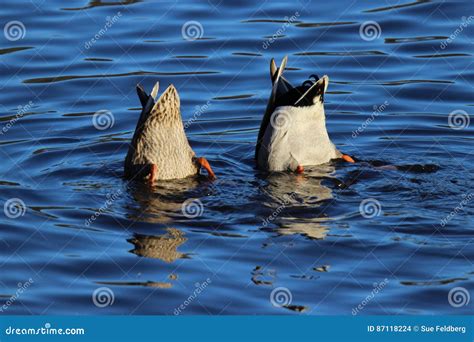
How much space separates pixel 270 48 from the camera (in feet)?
46.3

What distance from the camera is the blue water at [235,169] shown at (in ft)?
26.3

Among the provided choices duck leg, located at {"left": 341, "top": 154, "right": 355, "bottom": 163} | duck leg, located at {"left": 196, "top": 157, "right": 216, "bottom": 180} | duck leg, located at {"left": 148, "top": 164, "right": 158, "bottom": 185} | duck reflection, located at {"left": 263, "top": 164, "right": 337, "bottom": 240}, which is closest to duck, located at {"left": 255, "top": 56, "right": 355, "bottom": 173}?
duck leg, located at {"left": 341, "top": 154, "right": 355, "bottom": 163}

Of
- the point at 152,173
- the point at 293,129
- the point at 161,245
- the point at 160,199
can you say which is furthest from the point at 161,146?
the point at 161,245

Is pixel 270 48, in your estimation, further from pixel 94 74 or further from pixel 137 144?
pixel 137 144

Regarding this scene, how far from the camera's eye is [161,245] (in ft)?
28.5

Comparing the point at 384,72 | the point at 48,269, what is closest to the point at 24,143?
the point at 48,269

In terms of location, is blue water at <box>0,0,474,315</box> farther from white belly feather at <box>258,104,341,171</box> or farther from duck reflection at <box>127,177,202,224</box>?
white belly feather at <box>258,104,341,171</box>

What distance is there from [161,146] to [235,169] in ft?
3.11

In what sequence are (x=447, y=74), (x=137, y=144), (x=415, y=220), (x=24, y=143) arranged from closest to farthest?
1. (x=415, y=220)
2. (x=137, y=144)
3. (x=24, y=143)
4. (x=447, y=74)

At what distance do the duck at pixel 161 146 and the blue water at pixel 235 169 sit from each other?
173 millimetres

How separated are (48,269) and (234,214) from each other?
1.73m

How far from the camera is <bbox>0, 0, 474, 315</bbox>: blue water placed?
801 centimetres

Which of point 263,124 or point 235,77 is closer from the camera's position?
point 263,124

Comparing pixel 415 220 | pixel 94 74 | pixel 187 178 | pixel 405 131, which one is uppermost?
pixel 94 74
